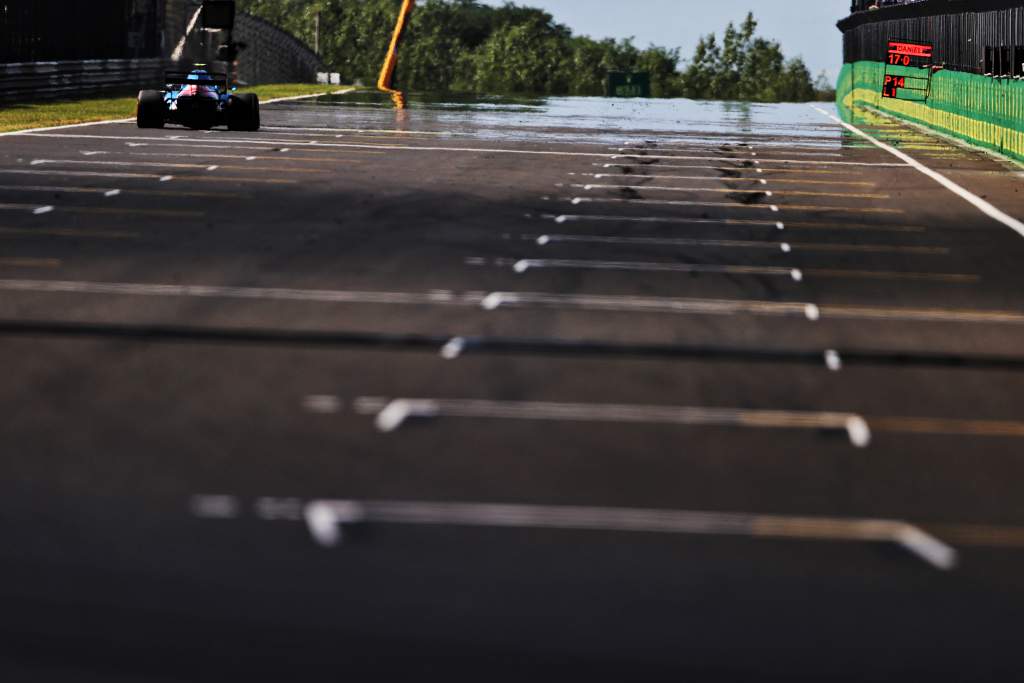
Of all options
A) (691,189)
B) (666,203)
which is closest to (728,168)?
(691,189)

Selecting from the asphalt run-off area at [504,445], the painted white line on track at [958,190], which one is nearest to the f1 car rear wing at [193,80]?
the painted white line on track at [958,190]

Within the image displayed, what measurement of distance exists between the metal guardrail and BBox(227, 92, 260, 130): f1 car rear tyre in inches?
478

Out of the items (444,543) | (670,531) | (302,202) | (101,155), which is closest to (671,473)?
(670,531)

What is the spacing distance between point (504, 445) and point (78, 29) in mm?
62122

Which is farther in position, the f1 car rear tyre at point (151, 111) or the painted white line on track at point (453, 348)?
the f1 car rear tyre at point (151, 111)

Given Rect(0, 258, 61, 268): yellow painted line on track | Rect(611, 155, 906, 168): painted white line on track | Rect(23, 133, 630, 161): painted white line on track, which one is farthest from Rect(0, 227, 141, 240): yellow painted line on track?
Rect(611, 155, 906, 168): painted white line on track

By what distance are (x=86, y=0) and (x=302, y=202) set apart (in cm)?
4796

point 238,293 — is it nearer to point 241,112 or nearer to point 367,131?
point 241,112

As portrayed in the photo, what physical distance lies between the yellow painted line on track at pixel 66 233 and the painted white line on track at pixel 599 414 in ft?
31.2

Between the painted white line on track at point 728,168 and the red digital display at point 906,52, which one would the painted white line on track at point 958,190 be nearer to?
the painted white line on track at point 728,168

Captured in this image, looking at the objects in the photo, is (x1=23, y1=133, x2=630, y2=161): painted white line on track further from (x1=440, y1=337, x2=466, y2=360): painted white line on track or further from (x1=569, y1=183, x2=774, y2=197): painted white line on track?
(x1=440, y1=337, x2=466, y2=360): painted white line on track

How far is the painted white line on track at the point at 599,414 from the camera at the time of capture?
35.2ft

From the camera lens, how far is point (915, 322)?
15.2 m

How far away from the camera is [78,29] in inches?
2724
